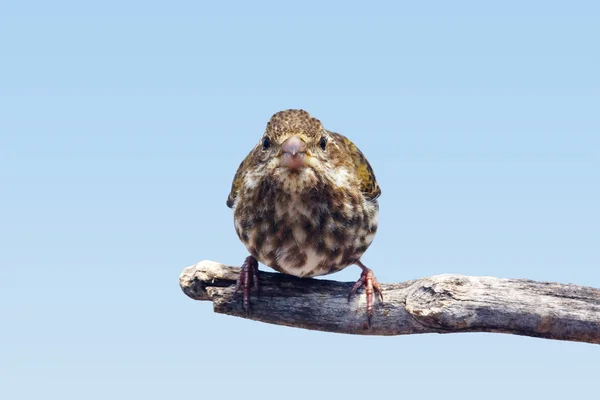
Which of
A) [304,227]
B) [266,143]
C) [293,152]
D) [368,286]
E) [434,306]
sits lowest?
[434,306]

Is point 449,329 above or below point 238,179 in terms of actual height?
below

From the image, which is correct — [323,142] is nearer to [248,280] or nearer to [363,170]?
[363,170]

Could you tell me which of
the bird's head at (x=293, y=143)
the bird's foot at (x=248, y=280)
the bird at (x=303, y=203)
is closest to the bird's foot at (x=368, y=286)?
the bird at (x=303, y=203)

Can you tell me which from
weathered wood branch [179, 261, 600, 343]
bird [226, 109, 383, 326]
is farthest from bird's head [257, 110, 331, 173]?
weathered wood branch [179, 261, 600, 343]

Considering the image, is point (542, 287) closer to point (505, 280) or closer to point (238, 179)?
point (505, 280)

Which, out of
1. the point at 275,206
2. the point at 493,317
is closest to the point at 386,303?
the point at 493,317

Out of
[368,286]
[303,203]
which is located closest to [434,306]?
[368,286]
